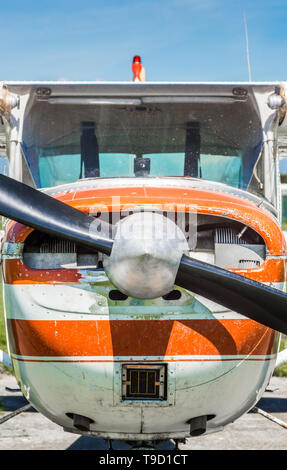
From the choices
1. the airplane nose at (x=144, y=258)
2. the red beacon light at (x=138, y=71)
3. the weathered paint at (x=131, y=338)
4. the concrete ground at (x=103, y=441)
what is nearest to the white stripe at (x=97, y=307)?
the weathered paint at (x=131, y=338)

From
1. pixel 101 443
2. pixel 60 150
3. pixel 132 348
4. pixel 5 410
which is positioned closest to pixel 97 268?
pixel 132 348

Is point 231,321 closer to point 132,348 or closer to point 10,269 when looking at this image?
point 132,348

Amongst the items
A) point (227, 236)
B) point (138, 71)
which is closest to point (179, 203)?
point (227, 236)

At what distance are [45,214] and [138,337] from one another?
0.81 meters

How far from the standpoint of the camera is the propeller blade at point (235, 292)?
272 cm

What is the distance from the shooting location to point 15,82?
→ 4.30m

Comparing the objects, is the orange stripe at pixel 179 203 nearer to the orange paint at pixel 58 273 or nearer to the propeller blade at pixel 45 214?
the orange paint at pixel 58 273

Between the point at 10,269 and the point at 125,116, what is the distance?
1.69 m

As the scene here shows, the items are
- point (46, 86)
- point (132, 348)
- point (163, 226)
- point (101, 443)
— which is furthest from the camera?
point (101, 443)

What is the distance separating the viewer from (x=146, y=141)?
174 inches

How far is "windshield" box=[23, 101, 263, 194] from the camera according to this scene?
4.35 m

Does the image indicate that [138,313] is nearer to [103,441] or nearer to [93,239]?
[93,239]

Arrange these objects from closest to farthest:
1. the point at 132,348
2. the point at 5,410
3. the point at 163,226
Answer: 1. the point at 163,226
2. the point at 132,348
3. the point at 5,410

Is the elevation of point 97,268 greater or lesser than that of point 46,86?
lesser
